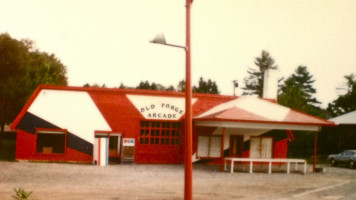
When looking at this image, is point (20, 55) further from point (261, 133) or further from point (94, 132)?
point (261, 133)

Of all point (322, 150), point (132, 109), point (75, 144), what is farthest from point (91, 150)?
point (322, 150)

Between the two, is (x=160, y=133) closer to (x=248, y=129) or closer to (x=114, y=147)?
(x=114, y=147)

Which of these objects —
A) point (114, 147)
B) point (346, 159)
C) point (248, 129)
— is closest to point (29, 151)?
point (114, 147)

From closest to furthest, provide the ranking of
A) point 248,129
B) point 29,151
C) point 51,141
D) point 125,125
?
1. point 29,151
2. point 51,141
3. point 125,125
4. point 248,129

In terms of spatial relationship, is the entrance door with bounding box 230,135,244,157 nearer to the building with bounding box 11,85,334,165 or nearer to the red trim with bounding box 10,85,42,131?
the building with bounding box 11,85,334,165

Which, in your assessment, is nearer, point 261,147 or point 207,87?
point 261,147

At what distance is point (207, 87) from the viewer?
2778 inches

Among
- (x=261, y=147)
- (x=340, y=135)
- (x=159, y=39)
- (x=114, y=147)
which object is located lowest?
(x=114, y=147)

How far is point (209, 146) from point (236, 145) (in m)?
1.72

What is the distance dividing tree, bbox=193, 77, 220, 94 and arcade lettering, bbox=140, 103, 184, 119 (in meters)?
42.4

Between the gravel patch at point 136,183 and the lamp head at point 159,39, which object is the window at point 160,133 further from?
the lamp head at point 159,39

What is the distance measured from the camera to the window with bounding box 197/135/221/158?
28000 mm

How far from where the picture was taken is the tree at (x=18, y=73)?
34375 mm

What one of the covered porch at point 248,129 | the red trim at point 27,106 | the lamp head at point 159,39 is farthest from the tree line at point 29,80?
the lamp head at point 159,39
